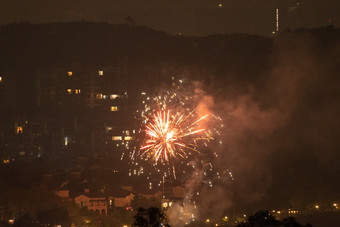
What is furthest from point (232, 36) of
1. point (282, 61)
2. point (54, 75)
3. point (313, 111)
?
point (54, 75)

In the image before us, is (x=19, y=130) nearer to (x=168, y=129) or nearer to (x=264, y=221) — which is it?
(x=168, y=129)

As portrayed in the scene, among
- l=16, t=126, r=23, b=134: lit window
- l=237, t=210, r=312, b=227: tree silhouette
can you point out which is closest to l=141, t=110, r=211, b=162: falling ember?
l=237, t=210, r=312, b=227: tree silhouette

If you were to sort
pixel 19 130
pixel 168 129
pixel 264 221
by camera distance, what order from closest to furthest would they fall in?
pixel 264 221 < pixel 168 129 < pixel 19 130

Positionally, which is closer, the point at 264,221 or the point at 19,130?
the point at 264,221

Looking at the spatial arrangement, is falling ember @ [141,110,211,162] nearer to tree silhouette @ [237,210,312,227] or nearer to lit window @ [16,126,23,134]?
tree silhouette @ [237,210,312,227]

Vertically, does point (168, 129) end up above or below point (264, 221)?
above

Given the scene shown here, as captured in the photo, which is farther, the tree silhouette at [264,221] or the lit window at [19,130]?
the lit window at [19,130]

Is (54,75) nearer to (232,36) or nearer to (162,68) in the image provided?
(162,68)

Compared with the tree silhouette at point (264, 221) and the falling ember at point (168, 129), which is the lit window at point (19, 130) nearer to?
the falling ember at point (168, 129)

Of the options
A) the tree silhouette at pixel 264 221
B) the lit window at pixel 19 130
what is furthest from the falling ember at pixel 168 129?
the lit window at pixel 19 130

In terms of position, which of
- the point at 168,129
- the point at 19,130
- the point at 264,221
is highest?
the point at 19,130

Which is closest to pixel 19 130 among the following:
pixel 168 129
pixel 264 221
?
pixel 168 129

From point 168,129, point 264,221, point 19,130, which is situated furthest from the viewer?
point 19,130
